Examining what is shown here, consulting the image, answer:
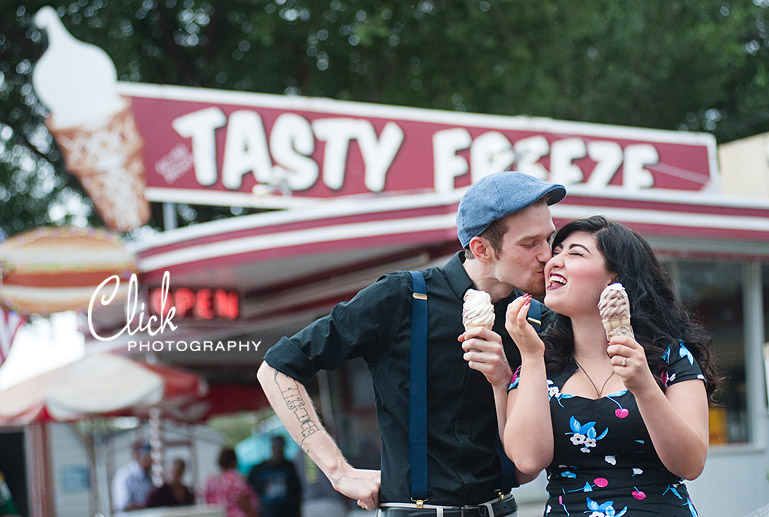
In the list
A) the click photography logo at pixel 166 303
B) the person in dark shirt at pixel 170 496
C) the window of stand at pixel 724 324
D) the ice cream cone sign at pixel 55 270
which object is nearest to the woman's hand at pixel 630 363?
the window of stand at pixel 724 324

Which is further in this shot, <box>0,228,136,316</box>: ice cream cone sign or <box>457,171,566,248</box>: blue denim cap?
<box>0,228,136,316</box>: ice cream cone sign

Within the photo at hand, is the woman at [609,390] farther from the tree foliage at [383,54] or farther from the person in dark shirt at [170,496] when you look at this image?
the tree foliage at [383,54]

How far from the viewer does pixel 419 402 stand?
9.23ft

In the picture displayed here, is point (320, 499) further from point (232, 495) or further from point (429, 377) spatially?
point (429, 377)

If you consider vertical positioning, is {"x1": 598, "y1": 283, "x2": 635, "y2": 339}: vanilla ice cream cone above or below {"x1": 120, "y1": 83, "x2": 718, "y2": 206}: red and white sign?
below

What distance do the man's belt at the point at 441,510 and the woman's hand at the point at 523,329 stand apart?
565 mm

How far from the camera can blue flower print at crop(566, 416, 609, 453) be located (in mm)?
2537

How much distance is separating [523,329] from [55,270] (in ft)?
23.7

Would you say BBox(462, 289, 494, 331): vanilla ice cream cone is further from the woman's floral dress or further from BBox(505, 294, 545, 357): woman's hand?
the woman's floral dress

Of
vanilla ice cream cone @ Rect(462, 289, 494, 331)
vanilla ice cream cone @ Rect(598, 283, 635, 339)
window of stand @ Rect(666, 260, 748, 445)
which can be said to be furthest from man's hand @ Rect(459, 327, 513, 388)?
window of stand @ Rect(666, 260, 748, 445)

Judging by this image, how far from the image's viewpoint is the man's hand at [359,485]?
2.82m

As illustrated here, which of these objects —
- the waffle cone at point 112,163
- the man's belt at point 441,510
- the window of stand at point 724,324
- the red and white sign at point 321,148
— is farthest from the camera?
the red and white sign at point 321,148

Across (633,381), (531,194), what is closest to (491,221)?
(531,194)

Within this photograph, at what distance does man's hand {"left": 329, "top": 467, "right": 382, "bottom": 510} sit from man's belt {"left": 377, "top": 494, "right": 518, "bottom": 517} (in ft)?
0.16
